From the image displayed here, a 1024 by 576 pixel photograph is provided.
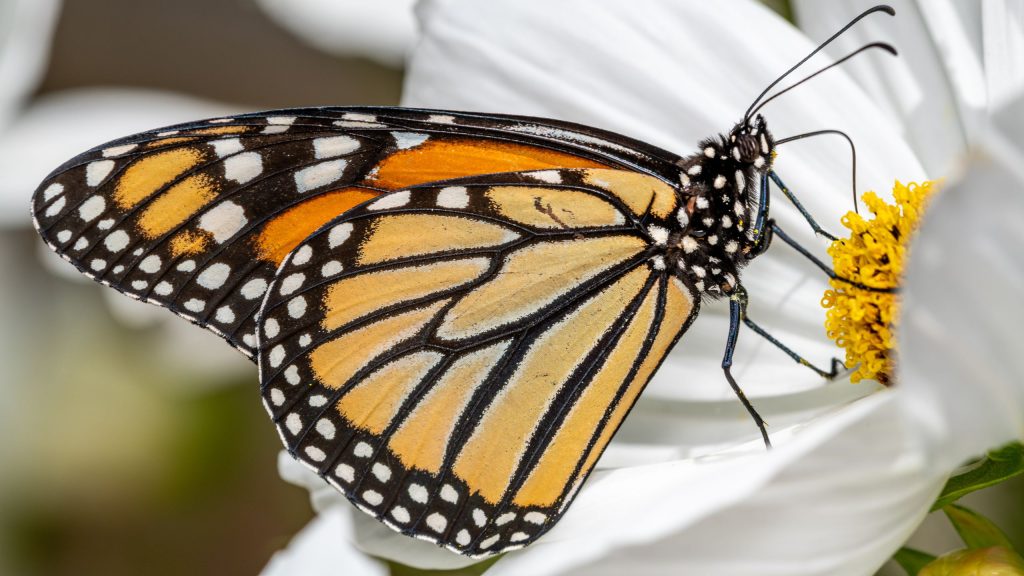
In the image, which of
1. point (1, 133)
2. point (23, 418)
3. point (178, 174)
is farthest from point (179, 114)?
point (178, 174)

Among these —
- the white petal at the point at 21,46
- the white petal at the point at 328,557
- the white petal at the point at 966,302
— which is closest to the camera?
the white petal at the point at 966,302

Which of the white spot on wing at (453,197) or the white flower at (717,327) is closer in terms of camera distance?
the white flower at (717,327)

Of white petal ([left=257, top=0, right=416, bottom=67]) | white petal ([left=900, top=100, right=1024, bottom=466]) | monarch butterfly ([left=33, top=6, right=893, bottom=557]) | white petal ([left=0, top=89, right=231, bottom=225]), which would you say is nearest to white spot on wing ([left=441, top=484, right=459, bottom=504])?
monarch butterfly ([left=33, top=6, right=893, bottom=557])

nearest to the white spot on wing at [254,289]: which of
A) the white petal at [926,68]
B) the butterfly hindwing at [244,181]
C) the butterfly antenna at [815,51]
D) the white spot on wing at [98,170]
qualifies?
the butterfly hindwing at [244,181]

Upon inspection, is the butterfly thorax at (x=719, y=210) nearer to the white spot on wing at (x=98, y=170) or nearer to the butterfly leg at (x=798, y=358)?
the butterfly leg at (x=798, y=358)

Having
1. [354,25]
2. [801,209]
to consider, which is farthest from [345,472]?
[354,25]

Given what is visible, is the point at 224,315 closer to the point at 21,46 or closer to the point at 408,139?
the point at 408,139
